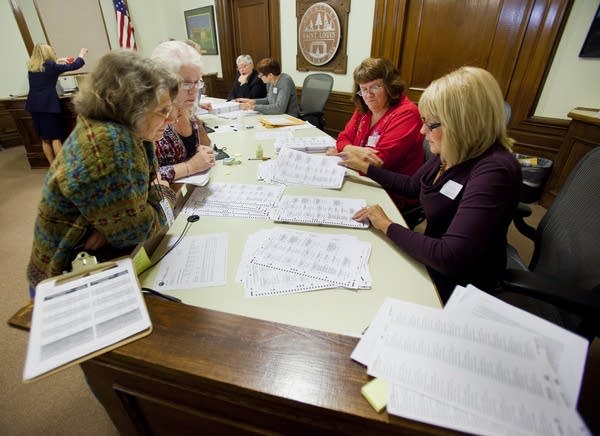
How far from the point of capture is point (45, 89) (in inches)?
133

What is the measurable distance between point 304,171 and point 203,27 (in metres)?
4.84

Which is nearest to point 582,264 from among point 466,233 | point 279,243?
point 466,233

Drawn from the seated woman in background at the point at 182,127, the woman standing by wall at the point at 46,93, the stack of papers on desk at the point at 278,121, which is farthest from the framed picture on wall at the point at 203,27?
the seated woman in background at the point at 182,127

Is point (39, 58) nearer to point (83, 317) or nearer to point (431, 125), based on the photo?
point (83, 317)

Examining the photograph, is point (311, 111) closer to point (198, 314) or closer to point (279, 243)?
point (279, 243)

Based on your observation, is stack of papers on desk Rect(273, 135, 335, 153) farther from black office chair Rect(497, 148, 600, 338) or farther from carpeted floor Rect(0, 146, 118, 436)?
carpeted floor Rect(0, 146, 118, 436)

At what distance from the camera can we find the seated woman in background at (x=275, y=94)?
3104 millimetres

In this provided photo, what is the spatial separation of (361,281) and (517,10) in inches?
121

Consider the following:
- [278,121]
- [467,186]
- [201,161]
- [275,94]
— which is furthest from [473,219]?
[275,94]

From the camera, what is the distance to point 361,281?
2.71 ft

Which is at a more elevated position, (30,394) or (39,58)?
(39,58)

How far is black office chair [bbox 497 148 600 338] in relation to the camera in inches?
33.4

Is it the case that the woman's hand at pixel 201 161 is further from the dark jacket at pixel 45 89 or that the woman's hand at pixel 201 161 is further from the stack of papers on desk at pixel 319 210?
the dark jacket at pixel 45 89

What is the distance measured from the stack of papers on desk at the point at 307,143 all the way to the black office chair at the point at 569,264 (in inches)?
48.4
